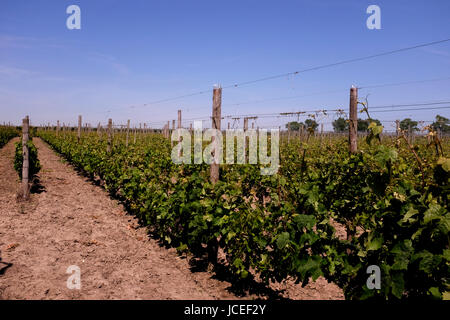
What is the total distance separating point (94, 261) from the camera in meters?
4.30

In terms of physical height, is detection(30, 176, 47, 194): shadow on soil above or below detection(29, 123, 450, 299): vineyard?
below

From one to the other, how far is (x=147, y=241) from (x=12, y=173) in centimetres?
915

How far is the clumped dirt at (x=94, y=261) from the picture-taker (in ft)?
11.6

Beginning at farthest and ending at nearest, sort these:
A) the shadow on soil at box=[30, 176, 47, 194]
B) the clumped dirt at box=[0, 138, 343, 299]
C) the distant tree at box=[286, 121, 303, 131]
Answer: the distant tree at box=[286, 121, 303, 131], the shadow on soil at box=[30, 176, 47, 194], the clumped dirt at box=[0, 138, 343, 299]

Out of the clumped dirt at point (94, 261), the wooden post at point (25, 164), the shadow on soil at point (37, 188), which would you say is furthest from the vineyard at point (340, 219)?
the shadow on soil at point (37, 188)

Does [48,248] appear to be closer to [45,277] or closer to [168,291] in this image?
[45,277]

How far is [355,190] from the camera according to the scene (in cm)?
425

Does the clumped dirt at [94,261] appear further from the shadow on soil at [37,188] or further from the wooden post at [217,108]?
the wooden post at [217,108]

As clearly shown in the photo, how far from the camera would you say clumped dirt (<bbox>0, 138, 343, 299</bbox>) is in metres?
3.53

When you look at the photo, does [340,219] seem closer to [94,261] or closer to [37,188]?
[94,261]

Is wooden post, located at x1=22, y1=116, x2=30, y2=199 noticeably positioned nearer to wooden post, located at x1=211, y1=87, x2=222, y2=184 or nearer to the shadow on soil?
the shadow on soil

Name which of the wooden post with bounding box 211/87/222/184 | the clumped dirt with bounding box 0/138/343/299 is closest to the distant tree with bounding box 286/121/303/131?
the wooden post with bounding box 211/87/222/184
